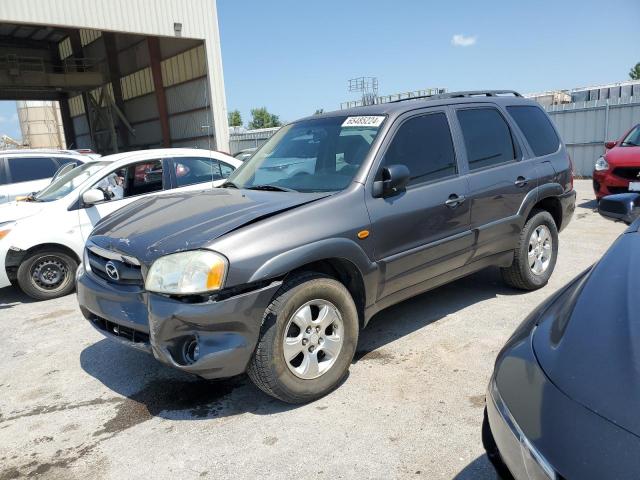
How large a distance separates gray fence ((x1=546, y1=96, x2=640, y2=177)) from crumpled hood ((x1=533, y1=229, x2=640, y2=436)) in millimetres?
13435

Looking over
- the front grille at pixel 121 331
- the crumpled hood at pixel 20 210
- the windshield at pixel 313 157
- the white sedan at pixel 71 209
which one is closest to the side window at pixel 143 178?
the white sedan at pixel 71 209

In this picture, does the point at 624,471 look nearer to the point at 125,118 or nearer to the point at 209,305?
the point at 209,305

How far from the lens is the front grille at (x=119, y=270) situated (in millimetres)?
3072

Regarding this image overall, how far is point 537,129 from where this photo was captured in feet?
16.3

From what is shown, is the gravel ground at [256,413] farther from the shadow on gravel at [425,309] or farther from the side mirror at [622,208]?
the side mirror at [622,208]

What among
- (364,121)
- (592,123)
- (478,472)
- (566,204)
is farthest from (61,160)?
(592,123)

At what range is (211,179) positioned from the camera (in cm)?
669

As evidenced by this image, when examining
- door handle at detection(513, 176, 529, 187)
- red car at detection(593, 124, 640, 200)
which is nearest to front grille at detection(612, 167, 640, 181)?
red car at detection(593, 124, 640, 200)

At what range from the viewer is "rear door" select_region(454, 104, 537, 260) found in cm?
414

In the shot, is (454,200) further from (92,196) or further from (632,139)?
(632,139)

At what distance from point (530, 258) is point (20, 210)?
19.2ft

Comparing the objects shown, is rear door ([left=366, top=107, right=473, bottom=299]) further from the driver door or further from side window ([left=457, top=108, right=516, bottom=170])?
the driver door

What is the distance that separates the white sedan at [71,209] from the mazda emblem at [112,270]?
9.14 ft

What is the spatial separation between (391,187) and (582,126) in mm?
13266
